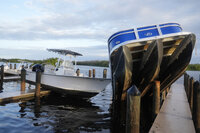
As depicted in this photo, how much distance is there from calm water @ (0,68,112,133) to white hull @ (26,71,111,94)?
3.07 feet

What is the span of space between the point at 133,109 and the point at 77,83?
24.6 feet

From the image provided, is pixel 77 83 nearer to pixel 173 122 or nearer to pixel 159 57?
pixel 159 57

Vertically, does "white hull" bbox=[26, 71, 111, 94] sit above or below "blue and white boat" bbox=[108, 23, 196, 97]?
below

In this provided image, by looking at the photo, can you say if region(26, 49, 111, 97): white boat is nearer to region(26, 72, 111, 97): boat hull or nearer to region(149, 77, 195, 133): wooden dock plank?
region(26, 72, 111, 97): boat hull

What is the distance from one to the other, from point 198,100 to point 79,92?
7.25 metres

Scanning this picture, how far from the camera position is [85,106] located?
1034 centimetres

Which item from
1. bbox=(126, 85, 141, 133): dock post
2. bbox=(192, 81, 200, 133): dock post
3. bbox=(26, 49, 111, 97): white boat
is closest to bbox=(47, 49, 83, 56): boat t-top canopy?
bbox=(26, 49, 111, 97): white boat

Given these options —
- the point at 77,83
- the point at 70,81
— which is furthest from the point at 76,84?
the point at 70,81

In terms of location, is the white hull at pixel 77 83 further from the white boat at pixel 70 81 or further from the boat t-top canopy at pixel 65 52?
the boat t-top canopy at pixel 65 52

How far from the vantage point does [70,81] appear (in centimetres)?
1112

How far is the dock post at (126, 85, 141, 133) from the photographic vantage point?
3.74 m

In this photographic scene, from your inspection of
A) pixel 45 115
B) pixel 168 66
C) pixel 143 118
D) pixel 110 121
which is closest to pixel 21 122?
pixel 45 115

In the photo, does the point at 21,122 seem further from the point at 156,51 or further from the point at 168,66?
the point at 168,66

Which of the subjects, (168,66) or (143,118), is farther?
(143,118)
